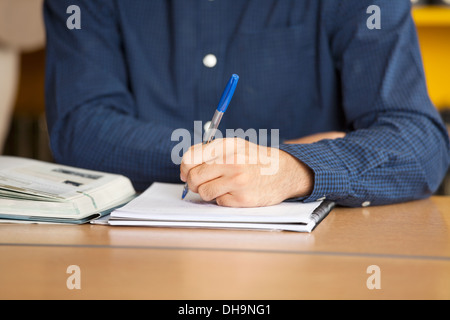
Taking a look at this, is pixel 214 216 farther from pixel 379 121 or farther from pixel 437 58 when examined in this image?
pixel 437 58

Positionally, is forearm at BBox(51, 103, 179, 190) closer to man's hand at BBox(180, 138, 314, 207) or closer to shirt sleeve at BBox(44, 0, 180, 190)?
shirt sleeve at BBox(44, 0, 180, 190)

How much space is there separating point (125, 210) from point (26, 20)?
60.8 inches

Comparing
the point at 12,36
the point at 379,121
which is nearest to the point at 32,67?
the point at 12,36

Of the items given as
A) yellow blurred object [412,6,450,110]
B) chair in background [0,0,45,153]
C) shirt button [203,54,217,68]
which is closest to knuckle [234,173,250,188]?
shirt button [203,54,217,68]

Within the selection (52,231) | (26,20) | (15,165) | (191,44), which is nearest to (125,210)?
(52,231)

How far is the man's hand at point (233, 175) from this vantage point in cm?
73

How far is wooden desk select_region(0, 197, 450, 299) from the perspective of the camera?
459 mm

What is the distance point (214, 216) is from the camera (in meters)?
0.68

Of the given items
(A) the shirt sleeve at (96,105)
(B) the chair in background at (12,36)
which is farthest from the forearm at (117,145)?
(B) the chair in background at (12,36)

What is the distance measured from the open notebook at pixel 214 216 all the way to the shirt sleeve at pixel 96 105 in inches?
10.8

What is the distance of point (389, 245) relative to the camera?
601 mm

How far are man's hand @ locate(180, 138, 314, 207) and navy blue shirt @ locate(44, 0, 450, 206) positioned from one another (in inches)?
9.9

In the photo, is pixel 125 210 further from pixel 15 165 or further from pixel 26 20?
pixel 26 20

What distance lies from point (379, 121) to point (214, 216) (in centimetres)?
41
